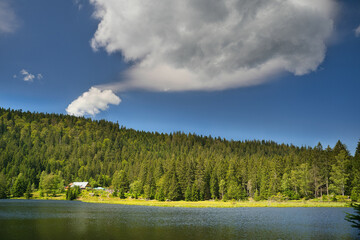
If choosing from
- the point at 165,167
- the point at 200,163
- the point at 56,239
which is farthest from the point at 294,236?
the point at 165,167

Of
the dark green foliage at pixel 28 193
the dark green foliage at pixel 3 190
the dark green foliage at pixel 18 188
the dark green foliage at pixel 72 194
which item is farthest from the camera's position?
the dark green foliage at pixel 18 188

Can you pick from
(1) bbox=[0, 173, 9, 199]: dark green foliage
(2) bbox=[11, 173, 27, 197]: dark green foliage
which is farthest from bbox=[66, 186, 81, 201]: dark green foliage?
(1) bbox=[0, 173, 9, 199]: dark green foliage

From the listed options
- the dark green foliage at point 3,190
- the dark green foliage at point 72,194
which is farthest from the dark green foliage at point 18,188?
the dark green foliage at point 72,194

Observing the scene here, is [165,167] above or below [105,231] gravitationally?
above

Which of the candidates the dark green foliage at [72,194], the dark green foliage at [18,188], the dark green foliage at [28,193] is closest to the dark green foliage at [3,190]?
the dark green foliage at [18,188]

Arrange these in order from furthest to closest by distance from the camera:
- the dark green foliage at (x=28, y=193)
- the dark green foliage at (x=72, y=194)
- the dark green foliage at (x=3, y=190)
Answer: the dark green foliage at (x=28, y=193) → the dark green foliage at (x=3, y=190) → the dark green foliage at (x=72, y=194)

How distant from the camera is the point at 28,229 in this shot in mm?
49156

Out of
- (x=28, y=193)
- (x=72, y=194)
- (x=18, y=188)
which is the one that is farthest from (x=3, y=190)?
(x=72, y=194)

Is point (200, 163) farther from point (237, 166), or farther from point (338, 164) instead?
point (338, 164)

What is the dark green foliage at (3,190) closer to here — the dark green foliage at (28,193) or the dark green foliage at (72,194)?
the dark green foliage at (28,193)

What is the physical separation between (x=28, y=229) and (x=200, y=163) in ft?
372

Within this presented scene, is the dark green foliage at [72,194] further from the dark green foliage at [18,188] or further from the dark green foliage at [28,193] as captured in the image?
the dark green foliage at [18,188]

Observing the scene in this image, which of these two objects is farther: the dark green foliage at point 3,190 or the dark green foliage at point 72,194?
the dark green foliage at point 3,190

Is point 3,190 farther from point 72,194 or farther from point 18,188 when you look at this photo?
point 72,194
